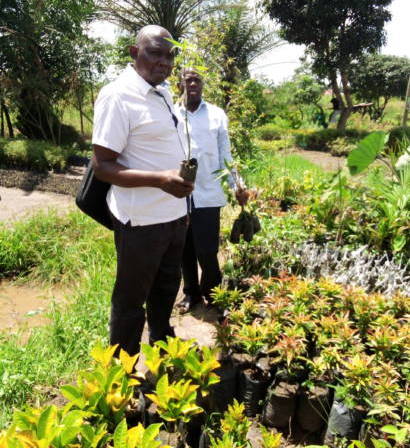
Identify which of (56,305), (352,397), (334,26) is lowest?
(56,305)

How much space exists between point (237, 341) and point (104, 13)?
42.0ft

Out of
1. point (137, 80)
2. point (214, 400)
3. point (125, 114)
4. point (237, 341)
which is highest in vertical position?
point (137, 80)

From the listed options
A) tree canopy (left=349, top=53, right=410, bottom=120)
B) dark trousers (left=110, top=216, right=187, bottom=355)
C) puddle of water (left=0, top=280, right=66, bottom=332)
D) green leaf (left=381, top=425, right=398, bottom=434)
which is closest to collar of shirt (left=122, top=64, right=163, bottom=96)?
dark trousers (left=110, top=216, right=187, bottom=355)

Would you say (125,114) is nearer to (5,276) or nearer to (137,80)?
(137,80)

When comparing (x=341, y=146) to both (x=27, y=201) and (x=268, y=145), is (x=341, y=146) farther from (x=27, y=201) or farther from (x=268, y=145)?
(x=27, y=201)

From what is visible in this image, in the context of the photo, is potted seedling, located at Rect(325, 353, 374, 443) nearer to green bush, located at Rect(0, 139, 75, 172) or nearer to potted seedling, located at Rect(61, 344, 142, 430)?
potted seedling, located at Rect(61, 344, 142, 430)

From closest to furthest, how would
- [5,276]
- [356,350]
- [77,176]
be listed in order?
[356,350] → [5,276] → [77,176]

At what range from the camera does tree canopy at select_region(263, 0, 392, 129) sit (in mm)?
11883

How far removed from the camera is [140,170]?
1587 millimetres

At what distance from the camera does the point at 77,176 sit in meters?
8.24

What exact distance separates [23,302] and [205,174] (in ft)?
6.84

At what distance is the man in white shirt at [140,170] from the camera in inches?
61.6

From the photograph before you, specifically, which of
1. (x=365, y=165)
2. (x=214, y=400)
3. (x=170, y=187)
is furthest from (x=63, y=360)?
(x=365, y=165)

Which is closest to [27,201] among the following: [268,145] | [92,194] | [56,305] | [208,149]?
[56,305]
